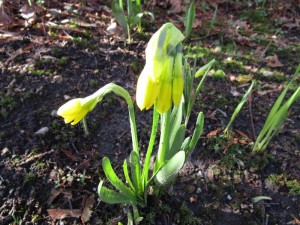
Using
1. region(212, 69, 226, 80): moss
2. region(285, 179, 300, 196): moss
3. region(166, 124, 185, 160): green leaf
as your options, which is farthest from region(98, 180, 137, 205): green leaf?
region(212, 69, 226, 80): moss

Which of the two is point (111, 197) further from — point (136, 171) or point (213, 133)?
point (213, 133)

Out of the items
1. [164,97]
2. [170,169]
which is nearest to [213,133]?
[170,169]

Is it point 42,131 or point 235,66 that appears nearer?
point 42,131

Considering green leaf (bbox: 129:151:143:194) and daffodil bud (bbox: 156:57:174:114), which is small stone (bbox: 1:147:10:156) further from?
daffodil bud (bbox: 156:57:174:114)

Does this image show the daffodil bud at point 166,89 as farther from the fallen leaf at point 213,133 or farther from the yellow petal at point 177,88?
the fallen leaf at point 213,133

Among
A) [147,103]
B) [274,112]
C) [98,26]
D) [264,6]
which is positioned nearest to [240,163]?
[274,112]

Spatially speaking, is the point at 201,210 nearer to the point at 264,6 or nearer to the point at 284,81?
the point at 284,81
